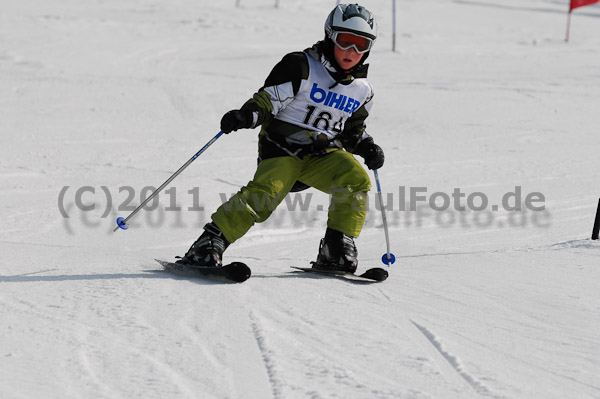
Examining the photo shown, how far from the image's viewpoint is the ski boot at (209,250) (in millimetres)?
4219

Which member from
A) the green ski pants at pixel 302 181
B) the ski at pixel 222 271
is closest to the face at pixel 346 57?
the green ski pants at pixel 302 181

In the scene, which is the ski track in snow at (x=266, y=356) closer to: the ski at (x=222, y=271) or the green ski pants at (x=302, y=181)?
the ski at (x=222, y=271)

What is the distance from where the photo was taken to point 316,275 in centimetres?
443

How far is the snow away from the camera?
2877 mm

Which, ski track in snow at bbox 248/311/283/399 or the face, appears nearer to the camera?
ski track in snow at bbox 248/311/283/399

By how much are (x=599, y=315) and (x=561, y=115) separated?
8.55 metres

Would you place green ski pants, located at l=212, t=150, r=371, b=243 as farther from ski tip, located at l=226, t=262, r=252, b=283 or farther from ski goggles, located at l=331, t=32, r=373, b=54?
ski goggles, located at l=331, t=32, r=373, b=54

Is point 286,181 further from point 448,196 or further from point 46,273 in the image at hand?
point 448,196

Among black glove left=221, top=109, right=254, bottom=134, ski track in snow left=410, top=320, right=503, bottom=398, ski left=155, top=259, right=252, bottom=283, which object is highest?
black glove left=221, top=109, right=254, bottom=134

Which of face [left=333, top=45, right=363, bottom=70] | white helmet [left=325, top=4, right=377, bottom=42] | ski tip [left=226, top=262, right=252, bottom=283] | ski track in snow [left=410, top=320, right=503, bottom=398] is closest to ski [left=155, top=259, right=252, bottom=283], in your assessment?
ski tip [left=226, top=262, right=252, bottom=283]

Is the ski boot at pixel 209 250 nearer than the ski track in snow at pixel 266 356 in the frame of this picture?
→ No

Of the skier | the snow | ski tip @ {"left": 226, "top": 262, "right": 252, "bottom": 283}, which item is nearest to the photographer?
the snow

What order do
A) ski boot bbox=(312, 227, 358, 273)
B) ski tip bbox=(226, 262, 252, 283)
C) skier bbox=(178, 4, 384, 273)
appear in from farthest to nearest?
1. ski boot bbox=(312, 227, 358, 273)
2. skier bbox=(178, 4, 384, 273)
3. ski tip bbox=(226, 262, 252, 283)

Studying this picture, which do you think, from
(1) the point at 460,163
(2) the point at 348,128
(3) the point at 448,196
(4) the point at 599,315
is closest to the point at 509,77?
(1) the point at 460,163
